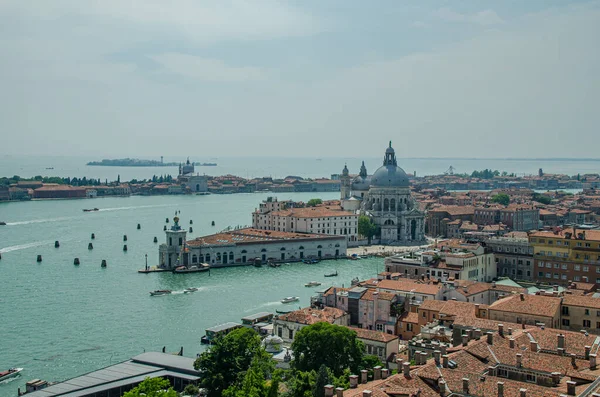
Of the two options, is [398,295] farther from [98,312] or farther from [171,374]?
[98,312]

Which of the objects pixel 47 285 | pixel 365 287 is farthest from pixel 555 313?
pixel 47 285

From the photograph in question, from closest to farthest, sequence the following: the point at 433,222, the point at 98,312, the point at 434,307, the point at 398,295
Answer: the point at 434,307
the point at 398,295
the point at 98,312
the point at 433,222

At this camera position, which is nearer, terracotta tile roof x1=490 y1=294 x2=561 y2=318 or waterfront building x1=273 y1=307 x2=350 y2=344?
terracotta tile roof x1=490 y1=294 x2=561 y2=318

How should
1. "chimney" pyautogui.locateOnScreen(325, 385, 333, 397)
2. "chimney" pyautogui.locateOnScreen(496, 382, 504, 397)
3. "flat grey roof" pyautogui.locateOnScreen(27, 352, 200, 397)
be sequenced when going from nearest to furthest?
1. "chimney" pyautogui.locateOnScreen(496, 382, 504, 397)
2. "chimney" pyautogui.locateOnScreen(325, 385, 333, 397)
3. "flat grey roof" pyautogui.locateOnScreen(27, 352, 200, 397)

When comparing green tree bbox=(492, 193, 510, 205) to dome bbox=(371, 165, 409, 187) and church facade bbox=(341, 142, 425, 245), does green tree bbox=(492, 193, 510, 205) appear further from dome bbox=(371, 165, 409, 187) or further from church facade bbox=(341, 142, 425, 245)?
dome bbox=(371, 165, 409, 187)

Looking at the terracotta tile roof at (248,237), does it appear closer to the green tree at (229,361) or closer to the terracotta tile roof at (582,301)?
the terracotta tile roof at (582,301)

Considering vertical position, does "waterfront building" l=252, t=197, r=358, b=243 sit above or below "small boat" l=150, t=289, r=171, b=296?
above

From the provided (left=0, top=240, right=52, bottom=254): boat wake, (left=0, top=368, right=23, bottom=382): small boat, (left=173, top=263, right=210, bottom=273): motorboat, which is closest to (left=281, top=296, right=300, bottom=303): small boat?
(left=173, top=263, right=210, bottom=273): motorboat
